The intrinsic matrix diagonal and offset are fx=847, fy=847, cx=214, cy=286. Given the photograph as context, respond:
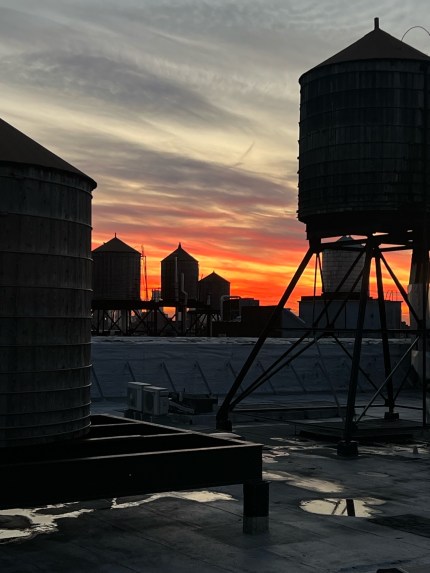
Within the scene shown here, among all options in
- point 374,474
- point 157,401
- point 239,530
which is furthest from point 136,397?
point 239,530

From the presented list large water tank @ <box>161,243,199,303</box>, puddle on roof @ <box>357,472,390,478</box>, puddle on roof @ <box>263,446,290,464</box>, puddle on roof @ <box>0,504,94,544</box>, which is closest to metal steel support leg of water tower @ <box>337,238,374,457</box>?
puddle on roof @ <box>263,446,290,464</box>

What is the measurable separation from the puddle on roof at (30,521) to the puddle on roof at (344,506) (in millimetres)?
4171

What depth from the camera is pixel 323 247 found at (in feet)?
88.3

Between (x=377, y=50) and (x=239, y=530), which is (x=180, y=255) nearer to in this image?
(x=377, y=50)

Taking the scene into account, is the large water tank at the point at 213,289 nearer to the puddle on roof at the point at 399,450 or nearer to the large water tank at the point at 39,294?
the puddle on roof at the point at 399,450

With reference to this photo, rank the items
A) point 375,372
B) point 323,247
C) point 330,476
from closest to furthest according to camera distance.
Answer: point 330,476 < point 323,247 < point 375,372

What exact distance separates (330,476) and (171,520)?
586cm

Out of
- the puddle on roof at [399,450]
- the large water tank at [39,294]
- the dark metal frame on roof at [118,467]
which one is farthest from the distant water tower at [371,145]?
the large water tank at [39,294]

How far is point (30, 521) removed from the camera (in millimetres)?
14297

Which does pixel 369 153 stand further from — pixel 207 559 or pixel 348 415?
pixel 207 559

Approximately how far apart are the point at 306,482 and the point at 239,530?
15.8 ft

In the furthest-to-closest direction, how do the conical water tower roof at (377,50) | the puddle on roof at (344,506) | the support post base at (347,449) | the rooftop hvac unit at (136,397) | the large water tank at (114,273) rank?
the large water tank at (114,273), the rooftop hvac unit at (136,397), the conical water tower roof at (377,50), the support post base at (347,449), the puddle on roof at (344,506)

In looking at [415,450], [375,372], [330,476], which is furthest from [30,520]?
[375,372]

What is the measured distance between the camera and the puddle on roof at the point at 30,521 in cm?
1335
